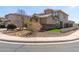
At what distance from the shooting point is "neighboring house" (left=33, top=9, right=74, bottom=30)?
39.6 ft

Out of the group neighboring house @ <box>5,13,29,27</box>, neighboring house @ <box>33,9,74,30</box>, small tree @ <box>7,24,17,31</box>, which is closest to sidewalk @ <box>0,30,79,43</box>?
small tree @ <box>7,24,17,31</box>

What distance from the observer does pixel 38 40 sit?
42.2ft

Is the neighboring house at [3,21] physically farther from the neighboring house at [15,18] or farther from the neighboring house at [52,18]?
the neighboring house at [52,18]

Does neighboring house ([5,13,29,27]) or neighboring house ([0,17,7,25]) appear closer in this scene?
neighboring house ([5,13,29,27])

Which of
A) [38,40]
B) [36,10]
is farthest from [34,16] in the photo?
[38,40]

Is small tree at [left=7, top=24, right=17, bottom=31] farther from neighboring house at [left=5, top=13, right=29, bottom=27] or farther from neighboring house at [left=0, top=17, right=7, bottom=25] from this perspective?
neighboring house at [left=0, top=17, right=7, bottom=25]

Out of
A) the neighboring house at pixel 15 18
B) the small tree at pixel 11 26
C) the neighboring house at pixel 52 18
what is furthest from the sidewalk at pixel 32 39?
the neighboring house at pixel 15 18

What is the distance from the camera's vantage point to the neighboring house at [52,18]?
39.6 feet

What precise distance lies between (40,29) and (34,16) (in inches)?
48.3

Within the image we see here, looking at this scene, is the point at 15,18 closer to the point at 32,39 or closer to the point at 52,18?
the point at 32,39

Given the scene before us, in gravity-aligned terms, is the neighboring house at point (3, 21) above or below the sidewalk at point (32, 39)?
above

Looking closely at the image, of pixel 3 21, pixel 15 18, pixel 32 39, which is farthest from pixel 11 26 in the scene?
pixel 32 39
